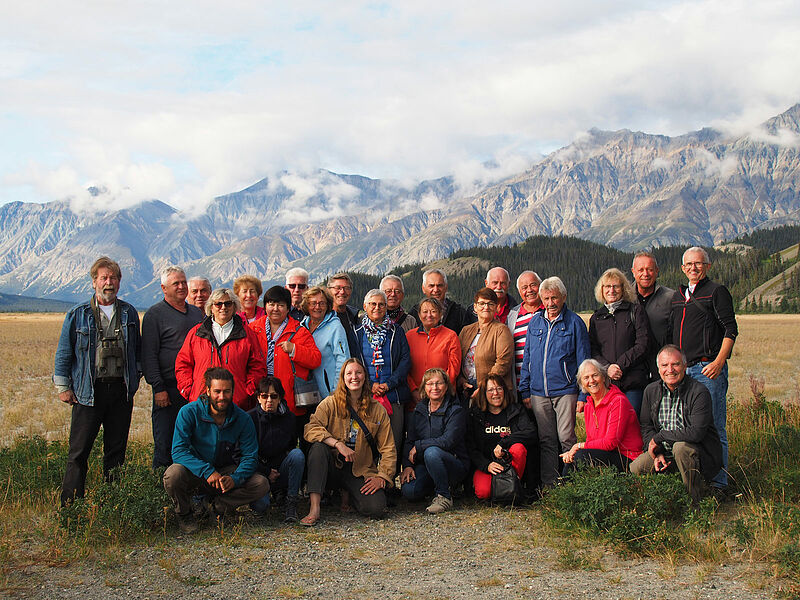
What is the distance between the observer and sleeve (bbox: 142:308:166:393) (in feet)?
25.7

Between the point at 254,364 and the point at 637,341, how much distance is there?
15.3 feet

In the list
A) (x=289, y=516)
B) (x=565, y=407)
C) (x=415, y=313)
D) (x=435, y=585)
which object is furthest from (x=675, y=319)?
(x=289, y=516)

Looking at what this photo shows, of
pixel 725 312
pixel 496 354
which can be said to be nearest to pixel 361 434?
pixel 496 354

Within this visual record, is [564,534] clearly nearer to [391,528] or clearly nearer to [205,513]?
[391,528]

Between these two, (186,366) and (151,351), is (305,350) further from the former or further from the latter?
(151,351)

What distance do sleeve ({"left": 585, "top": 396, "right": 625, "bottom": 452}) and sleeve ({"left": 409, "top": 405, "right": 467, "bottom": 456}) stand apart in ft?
5.30

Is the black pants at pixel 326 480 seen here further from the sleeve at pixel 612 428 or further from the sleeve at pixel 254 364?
the sleeve at pixel 612 428

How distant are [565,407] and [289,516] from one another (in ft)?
11.7

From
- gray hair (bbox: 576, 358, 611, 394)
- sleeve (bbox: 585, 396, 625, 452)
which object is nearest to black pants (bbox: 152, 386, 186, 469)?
gray hair (bbox: 576, 358, 611, 394)

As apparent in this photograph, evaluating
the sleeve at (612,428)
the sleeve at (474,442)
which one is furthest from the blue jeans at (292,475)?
the sleeve at (612,428)

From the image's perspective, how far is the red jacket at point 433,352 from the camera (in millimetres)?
8375

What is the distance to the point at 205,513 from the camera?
287 inches

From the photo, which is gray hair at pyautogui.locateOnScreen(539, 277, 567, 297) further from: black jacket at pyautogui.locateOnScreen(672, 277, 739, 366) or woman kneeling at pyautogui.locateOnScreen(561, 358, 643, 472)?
black jacket at pyautogui.locateOnScreen(672, 277, 739, 366)

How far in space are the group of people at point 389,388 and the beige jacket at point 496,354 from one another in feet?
0.09
